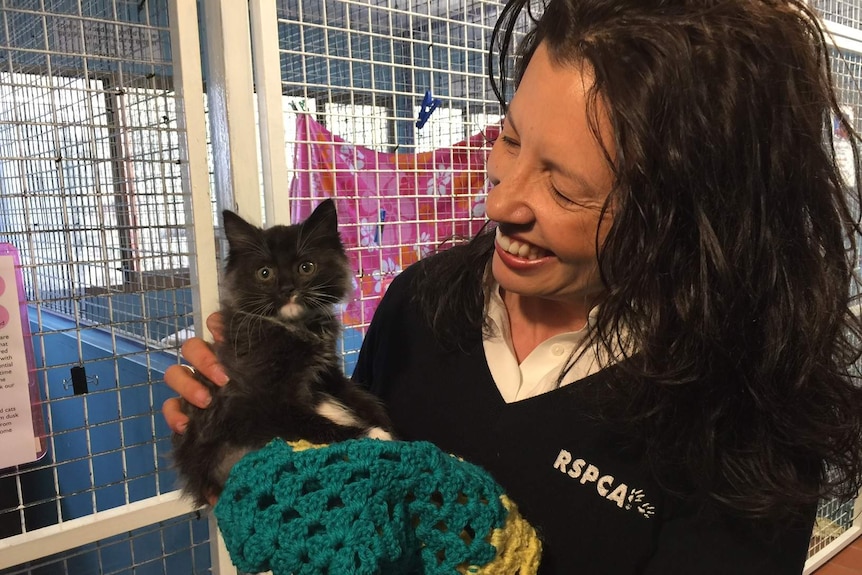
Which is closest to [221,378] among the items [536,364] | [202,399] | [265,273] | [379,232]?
[202,399]

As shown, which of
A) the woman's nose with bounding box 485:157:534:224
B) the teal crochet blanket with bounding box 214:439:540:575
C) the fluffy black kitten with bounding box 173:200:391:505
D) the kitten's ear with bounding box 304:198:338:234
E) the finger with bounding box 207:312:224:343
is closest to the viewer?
the teal crochet blanket with bounding box 214:439:540:575

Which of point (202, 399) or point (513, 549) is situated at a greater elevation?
point (202, 399)

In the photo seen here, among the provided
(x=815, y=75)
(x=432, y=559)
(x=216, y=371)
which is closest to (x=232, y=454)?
(x=216, y=371)

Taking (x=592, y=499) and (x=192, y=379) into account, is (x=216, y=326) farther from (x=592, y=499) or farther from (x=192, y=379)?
(x=592, y=499)

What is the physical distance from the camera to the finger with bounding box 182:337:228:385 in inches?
39.2

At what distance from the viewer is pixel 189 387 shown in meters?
0.99

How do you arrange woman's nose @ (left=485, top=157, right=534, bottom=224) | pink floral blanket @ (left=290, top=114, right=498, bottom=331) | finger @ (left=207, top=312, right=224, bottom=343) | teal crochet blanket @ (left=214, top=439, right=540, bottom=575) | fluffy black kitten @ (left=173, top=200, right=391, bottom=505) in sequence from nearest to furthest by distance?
teal crochet blanket @ (left=214, top=439, right=540, bottom=575), woman's nose @ (left=485, top=157, right=534, bottom=224), fluffy black kitten @ (left=173, top=200, right=391, bottom=505), finger @ (left=207, top=312, right=224, bottom=343), pink floral blanket @ (left=290, top=114, right=498, bottom=331)

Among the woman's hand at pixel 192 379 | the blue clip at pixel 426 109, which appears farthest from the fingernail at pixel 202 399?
the blue clip at pixel 426 109

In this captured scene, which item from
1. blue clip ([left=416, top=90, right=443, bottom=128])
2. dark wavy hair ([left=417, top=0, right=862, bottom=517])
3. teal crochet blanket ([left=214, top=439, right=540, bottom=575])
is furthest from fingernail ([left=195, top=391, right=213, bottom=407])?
blue clip ([left=416, top=90, right=443, bottom=128])

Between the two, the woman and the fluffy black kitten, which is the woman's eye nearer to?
the fluffy black kitten

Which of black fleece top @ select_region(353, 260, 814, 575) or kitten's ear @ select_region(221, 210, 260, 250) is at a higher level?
kitten's ear @ select_region(221, 210, 260, 250)

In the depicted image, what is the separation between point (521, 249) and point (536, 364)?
26 cm

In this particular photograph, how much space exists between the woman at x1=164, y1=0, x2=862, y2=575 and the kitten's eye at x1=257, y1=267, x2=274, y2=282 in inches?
19.9

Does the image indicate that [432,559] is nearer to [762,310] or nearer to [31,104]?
[762,310]
